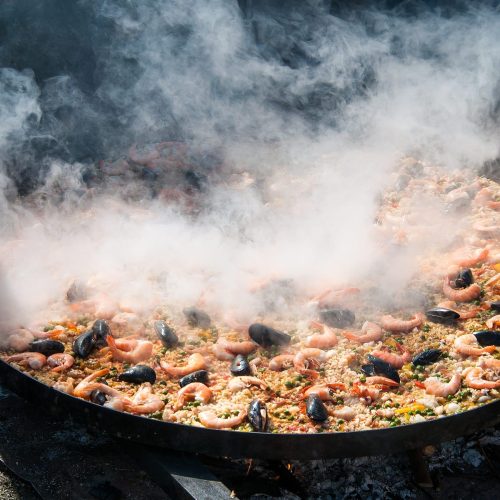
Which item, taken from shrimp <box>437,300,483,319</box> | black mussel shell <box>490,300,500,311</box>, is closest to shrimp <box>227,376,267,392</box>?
shrimp <box>437,300,483,319</box>

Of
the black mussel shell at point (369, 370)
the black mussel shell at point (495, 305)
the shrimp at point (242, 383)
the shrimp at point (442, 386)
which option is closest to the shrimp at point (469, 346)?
the shrimp at point (442, 386)

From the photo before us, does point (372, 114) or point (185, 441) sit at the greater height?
point (372, 114)

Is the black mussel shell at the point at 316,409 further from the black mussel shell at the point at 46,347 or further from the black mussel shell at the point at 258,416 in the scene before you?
the black mussel shell at the point at 46,347

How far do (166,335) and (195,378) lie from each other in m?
0.77

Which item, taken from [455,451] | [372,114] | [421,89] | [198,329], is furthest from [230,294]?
[421,89]

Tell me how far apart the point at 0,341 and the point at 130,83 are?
7.14m

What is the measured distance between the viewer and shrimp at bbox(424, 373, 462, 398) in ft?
15.7

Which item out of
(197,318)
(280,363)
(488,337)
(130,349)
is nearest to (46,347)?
(130,349)

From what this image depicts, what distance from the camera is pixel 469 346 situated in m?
5.27

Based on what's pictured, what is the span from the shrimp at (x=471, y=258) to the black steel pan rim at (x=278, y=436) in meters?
2.79

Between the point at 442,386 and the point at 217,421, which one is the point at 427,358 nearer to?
the point at 442,386

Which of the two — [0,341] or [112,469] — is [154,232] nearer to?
[0,341]

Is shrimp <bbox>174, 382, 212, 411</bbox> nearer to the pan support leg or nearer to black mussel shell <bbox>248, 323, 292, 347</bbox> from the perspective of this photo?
black mussel shell <bbox>248, 323, 292, 347</bbox>

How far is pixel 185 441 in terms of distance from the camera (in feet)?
13.8
